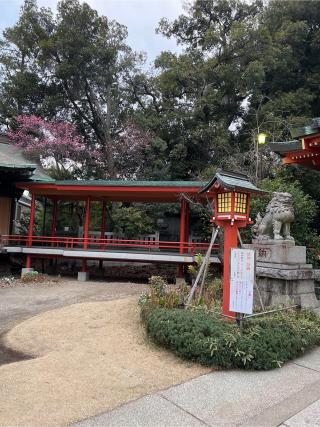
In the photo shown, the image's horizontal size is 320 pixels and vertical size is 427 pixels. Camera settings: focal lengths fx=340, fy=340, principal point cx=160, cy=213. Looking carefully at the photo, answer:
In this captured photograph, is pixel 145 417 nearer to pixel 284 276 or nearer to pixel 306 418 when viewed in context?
pixel 306 418

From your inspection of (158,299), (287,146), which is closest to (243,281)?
(158,299)

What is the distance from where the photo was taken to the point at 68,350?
18.9ft

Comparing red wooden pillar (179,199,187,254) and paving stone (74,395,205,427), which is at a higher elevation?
red wooden pillar (179,199,187,254)

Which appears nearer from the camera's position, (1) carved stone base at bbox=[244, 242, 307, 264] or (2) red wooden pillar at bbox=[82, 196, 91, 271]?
(1) carved stone base at bbox=[244, 242, 307, 264]

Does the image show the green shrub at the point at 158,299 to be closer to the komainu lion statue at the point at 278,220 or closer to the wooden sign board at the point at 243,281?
the wooden sign board at the point at 243,281

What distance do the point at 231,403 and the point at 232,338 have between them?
1.23 meters

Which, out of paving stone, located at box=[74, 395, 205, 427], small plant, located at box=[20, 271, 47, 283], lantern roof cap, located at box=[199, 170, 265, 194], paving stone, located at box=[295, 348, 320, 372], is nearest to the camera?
paving stone, located at box=[74, 395, 205, 427]

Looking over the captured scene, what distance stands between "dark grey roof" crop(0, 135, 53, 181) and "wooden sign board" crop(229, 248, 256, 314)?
10867 mm

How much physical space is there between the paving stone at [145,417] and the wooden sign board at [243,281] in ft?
6.80

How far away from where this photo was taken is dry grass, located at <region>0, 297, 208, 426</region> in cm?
380

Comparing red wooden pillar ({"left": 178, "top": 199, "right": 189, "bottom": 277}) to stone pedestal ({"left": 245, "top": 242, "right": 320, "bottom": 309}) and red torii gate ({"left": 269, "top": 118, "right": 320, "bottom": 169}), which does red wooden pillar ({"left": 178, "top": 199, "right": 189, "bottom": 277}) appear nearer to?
stone pedestal ({"left": 245, "top": 242, "right": 320, "bottom": 309})

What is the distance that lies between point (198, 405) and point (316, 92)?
24.6 m

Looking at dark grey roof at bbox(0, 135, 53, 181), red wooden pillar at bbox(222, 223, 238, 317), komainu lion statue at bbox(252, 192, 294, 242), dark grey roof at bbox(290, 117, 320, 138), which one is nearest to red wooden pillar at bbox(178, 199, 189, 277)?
komainu lion statue at bbox(252, 192, 294, 242)

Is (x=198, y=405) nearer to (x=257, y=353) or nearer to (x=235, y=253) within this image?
(x=257, y=353)
